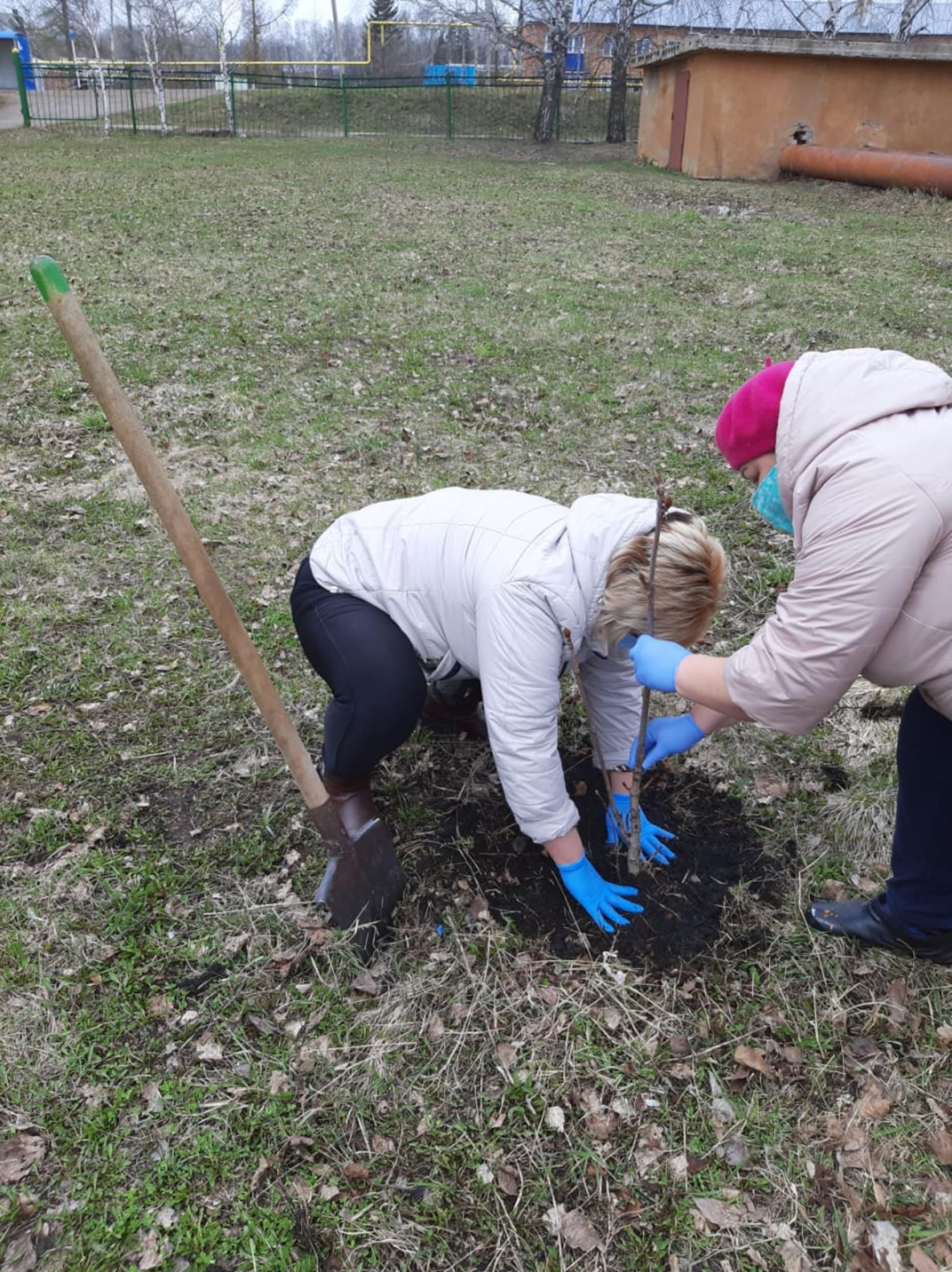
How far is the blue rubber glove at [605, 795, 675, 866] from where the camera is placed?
8.88 feet

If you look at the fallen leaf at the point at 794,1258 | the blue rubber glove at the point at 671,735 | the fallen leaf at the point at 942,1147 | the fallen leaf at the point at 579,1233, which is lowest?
the fallen leaf at the point at 579,1233

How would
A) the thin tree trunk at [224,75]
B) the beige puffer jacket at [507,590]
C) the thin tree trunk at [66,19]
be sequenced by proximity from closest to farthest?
the beige puffer jacket at [507,590] < the thin tree trunk at [224,75] < the thin tree trunk at [66,19]

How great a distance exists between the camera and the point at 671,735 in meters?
2.54

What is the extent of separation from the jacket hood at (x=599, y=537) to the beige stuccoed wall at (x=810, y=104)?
15.3 meters

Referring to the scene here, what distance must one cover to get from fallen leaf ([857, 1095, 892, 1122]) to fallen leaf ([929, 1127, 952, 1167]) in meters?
0.10

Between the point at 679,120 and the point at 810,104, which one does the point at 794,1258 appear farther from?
the point at 679,120

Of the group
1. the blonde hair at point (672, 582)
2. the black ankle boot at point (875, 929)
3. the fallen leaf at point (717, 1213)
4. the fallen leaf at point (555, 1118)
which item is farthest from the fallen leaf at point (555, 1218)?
the blonde hair at point (672, 582)

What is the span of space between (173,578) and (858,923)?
3.30 meters

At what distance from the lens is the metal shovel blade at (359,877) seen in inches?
96.7

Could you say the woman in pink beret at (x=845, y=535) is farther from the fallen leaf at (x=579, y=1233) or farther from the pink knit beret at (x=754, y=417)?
the fallen leaf at (x=579, y=1233)

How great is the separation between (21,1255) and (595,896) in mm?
1545

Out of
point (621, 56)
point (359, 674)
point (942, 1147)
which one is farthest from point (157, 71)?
point (942, 1147)

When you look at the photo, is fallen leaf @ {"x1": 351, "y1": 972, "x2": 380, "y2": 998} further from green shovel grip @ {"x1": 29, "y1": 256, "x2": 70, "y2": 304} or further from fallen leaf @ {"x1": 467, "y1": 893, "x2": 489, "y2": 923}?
green shovel grip @ {"x1": 29, "y1": 256, "x2": 70, "y2": 304}

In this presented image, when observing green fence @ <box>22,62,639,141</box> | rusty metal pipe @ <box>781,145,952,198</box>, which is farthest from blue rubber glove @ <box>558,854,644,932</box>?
green fence @ <box>22,62,639,141</box>
